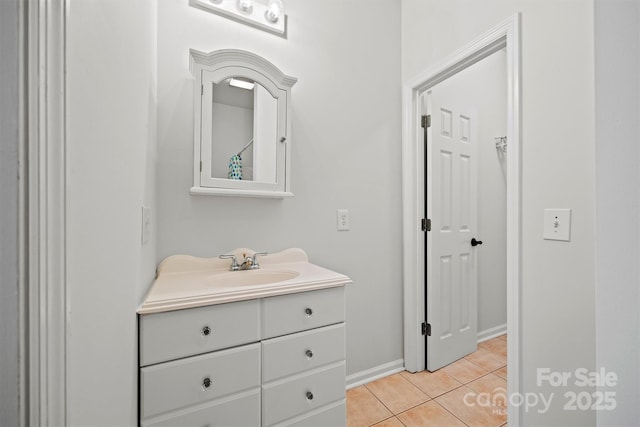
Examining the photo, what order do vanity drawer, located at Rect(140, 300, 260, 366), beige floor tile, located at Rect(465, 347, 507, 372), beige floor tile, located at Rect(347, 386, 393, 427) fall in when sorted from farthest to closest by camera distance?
1. beige floor tile, located at Rect(465, 347, 507, 372)
2. beige floor tile, located at Rect(347, 386, 393, 427)
3. vanity drawer, located at Rect(140, 300, 260, 366)

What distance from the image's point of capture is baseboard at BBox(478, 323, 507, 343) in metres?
2.39

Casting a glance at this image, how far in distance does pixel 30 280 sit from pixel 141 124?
69 centimetres

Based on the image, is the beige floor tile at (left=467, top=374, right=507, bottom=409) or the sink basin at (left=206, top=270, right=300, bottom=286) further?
the beige floor tile at (left=467, top=374, right=507, bottom=409)

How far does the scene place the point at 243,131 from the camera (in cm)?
142

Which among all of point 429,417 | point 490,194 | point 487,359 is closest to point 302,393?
point 429,417

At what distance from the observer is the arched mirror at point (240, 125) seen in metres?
1.30

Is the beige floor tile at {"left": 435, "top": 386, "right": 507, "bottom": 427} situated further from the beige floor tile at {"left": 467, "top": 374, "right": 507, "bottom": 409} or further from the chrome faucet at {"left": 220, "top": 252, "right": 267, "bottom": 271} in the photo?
the chrome faucet at {"left": 220, "top": 252, "right": 267, "bottom": 271}

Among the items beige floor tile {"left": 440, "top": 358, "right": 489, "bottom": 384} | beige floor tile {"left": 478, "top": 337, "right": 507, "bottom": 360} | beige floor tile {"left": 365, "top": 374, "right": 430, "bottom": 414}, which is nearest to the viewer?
beige floor tile {"left": 365, "top": 374, "right": 430, "bottom": 414}

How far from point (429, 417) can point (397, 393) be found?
0.24m

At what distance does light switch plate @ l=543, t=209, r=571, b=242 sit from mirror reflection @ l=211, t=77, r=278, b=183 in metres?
1.26

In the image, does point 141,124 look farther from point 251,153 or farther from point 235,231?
point 235,231

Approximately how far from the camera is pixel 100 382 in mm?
602

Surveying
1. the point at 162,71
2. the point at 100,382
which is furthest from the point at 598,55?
the point at 162,71

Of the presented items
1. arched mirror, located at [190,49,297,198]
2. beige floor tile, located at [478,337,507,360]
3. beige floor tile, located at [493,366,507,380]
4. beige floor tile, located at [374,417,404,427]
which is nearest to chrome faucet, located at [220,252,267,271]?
arched mirror, located at [190,49,297,198]
